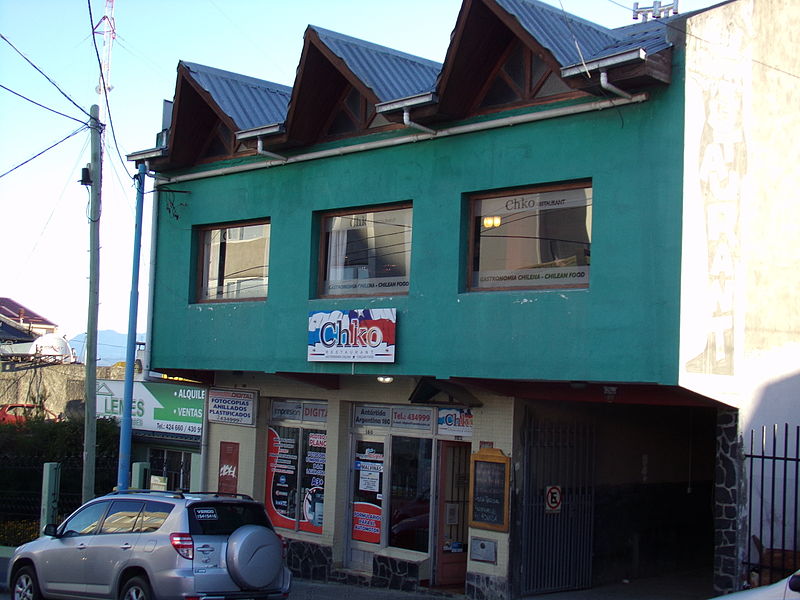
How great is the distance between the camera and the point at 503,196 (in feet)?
43.9

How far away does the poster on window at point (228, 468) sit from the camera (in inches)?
716

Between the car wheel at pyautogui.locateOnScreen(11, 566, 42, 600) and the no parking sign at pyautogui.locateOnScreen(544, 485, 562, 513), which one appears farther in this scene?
the no parking sign at pyautogui.locateOnScreen(544, 485, 562, 513)

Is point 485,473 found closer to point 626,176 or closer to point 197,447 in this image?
point 626,176

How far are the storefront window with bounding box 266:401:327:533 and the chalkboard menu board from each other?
3.51 meters

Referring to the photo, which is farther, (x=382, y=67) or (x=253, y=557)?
(x=382, y=67)

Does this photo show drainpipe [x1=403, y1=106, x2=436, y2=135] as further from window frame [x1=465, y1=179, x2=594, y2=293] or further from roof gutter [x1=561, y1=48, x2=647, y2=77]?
roof gutter [x1=561, y1=48, x2=647, y2=77]

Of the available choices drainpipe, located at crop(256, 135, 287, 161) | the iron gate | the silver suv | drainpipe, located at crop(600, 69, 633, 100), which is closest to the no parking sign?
the iron gate

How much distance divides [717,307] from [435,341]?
3.87m

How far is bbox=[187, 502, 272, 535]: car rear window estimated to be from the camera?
11.2 m

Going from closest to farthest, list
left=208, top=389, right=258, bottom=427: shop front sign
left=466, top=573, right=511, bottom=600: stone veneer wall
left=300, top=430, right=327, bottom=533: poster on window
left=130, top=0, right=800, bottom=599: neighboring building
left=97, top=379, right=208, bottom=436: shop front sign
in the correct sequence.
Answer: left=130, top=0, right=800, bottom=599: neighboring building, left=466, top=573, right=511, bottom=600: stone veneer wall, left=300, top=430, right=327, bottom=533: poster on window, left=208, top=389, right=258, bottom=427: shop front sign, left=97, top=379, right=208, bottom=436: shop front sign

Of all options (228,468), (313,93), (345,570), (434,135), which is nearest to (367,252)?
(434,135)

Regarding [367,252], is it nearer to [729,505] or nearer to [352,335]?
[352,335]

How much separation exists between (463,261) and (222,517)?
4.75m

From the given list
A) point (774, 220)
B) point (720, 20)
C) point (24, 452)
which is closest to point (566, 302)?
point (774, 220)
